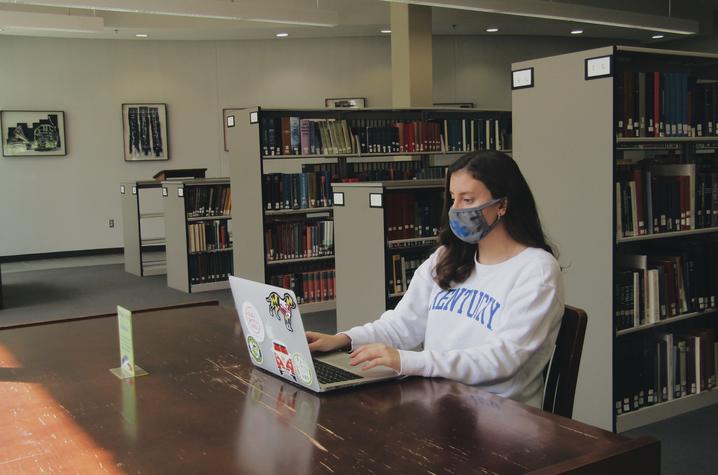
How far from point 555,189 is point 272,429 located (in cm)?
250

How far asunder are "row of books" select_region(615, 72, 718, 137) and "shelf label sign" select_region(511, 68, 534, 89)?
1.34ft

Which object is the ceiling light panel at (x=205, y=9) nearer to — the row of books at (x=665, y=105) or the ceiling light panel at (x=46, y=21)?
the ceiling light panel at (x=46, y=21)

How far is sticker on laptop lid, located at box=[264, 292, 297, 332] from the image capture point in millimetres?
1604

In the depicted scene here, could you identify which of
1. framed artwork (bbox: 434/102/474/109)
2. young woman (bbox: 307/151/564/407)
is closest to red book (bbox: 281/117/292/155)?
young woman (bbox: 307/151/564/407)

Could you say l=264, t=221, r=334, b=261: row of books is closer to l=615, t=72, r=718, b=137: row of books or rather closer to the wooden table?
l=615, t=72, r=718, b=137: row of books

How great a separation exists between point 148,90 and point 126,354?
9825 millimetres

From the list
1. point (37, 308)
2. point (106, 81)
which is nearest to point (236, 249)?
point (37, 308)

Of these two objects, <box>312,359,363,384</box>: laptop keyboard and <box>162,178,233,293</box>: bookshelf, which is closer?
<box>312,359,363,384</box>: laptop keyboard

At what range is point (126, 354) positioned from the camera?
1.84 metres

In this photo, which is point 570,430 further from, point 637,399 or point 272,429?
point 637,399

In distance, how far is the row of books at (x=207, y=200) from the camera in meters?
7.82

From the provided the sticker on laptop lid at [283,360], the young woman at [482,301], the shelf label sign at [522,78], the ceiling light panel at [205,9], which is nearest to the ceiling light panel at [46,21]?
the ceiling light panel at [205,9]

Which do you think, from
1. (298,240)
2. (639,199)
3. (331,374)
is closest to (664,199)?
(639,199)

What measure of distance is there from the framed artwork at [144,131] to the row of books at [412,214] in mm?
6821
